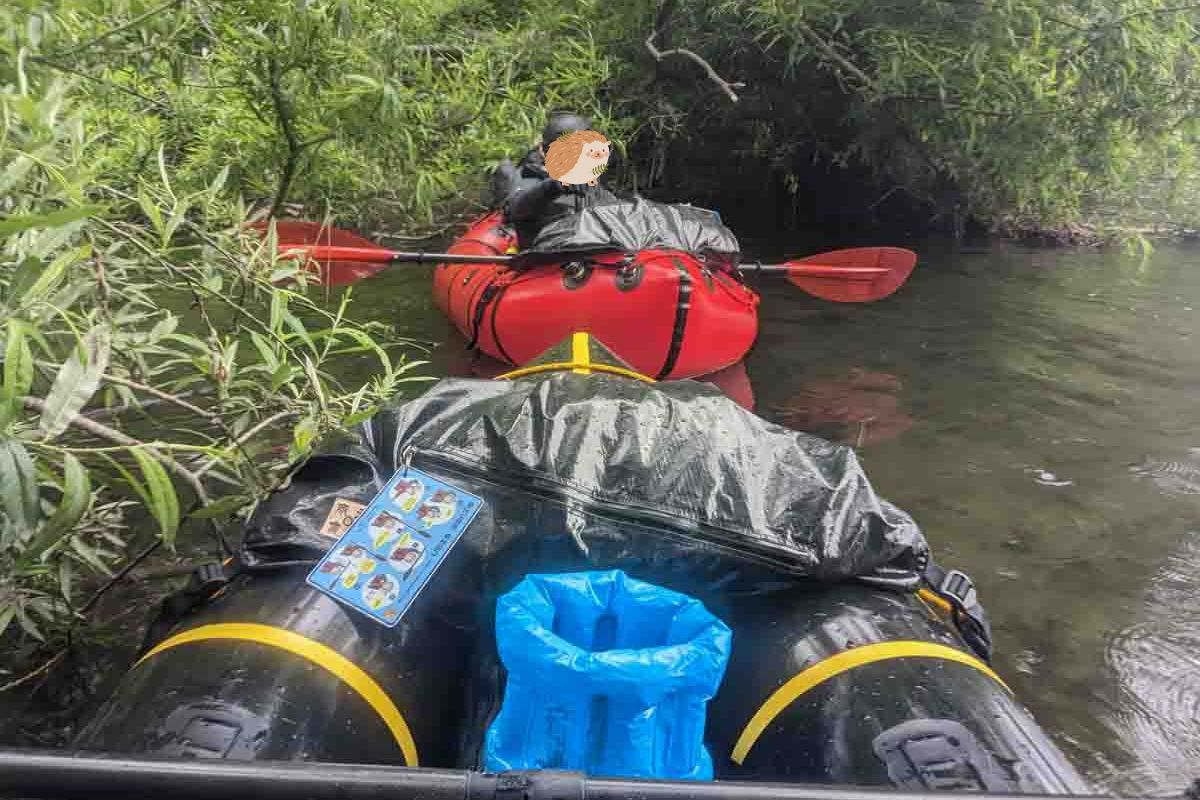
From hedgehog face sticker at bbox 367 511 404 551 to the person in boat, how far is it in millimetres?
2927

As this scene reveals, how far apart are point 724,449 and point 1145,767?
4.51 ft

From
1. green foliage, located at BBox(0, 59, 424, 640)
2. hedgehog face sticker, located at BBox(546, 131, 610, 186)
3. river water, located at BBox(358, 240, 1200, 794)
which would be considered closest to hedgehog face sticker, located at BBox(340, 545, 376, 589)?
green foliage, located at BBox(0, 59, 424, 640)

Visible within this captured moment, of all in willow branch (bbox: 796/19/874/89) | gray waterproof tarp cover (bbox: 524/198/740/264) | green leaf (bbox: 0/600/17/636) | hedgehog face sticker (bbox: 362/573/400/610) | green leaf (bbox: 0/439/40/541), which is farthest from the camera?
willow branch (bbox: 796/19/874/89)

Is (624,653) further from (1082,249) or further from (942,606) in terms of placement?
(1082,249)

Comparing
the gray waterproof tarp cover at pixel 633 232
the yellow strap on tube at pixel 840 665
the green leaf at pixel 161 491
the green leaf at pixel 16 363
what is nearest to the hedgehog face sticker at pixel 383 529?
the green leaf at pixel 161 491

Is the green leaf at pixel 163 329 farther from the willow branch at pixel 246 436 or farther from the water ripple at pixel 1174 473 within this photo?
the water ripple at pixel 1174 473

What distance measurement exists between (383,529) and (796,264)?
347 cm

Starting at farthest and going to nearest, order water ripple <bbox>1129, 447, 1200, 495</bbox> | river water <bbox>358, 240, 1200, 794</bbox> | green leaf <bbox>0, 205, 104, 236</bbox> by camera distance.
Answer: water ripple <bbox>1129, 447, 1200, 495</bbox> < river water <bbox>358, 240, 1200, 794</bbox> < green leaf <bbox>0, 205, 104, 236</bbox>

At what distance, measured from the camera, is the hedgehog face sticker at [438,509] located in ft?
5.03

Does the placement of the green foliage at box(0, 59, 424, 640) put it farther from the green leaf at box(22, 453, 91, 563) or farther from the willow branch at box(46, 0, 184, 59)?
the willow branch at box(46, 0, 184, 59)

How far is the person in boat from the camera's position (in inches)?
170

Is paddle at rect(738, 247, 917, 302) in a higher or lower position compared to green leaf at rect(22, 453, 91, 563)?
lower

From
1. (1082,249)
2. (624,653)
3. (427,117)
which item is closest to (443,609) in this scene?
(624,653)

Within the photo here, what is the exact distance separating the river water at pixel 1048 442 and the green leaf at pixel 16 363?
2.26m
